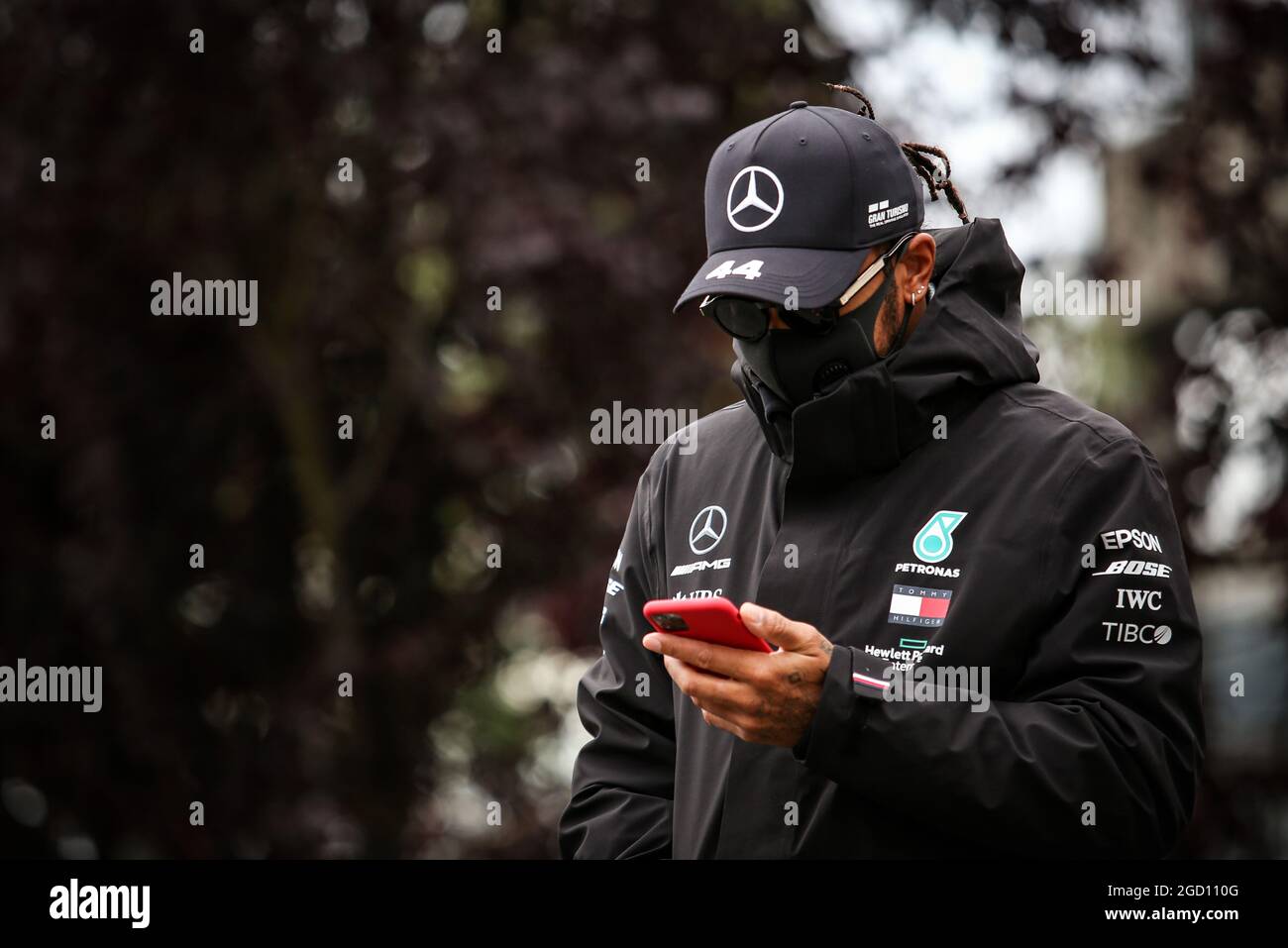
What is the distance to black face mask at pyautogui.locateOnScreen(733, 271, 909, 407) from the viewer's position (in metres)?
2.52

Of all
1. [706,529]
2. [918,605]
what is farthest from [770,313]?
[918,605]

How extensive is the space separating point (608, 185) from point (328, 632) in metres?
2.04

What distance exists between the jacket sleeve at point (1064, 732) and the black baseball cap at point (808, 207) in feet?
1.77

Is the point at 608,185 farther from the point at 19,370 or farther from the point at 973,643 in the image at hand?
the point at 973,643

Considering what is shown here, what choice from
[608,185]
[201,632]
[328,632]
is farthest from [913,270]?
[201,632]

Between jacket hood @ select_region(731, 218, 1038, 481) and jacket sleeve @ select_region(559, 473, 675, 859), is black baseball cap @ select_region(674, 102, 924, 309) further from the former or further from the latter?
jacket sleeve @ select_region(559, 473, 675, 859)

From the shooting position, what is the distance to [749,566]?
8.39 ft

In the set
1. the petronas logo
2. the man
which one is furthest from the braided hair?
the petronas logo

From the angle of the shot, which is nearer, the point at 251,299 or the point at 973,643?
the point at 973,643

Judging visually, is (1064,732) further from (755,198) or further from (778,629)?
(755,198)

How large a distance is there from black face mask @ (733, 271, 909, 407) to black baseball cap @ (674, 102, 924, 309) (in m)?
0.07

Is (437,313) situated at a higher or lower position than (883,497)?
higher
